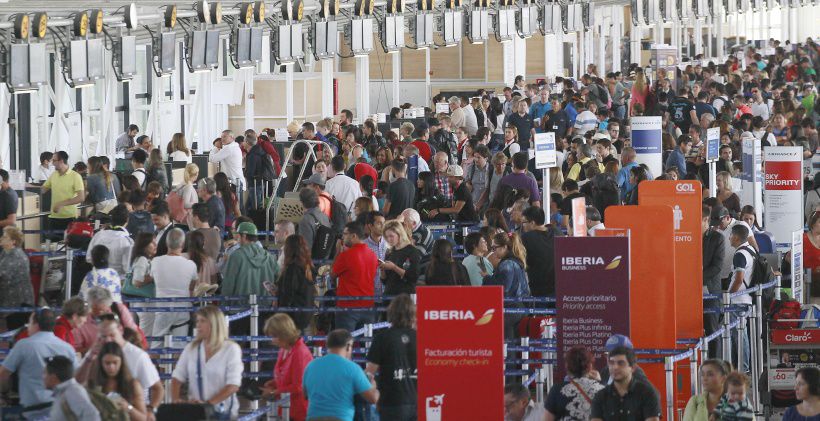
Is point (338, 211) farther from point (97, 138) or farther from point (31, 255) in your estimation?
point (97, 138)

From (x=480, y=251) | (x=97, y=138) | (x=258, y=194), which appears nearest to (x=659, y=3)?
(x=97, y=138)

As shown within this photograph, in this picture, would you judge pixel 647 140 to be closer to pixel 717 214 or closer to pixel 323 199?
pixel 717 214

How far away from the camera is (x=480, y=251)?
12.4 metres

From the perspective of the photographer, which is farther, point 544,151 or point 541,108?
point 541,108

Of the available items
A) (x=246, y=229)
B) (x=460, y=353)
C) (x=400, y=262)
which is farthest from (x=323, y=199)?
(x=460, y=353)

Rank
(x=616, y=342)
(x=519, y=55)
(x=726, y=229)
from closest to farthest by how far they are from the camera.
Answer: (x=616, y=342) < (x=726, y=229) < (x=519, y=55)

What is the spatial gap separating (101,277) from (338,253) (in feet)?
9.00

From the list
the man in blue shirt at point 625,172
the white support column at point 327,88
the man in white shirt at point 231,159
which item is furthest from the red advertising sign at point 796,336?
the white support column at point 327,88

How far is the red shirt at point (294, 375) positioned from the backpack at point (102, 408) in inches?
49.6

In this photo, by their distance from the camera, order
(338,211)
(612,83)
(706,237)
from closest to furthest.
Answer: (706,237) < (338,211) < (612,83)

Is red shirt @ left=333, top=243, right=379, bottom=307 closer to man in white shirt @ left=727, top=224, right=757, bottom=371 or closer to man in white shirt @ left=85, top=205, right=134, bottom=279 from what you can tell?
man in white shirt @ left=85, top=205, right=134, bottom=279

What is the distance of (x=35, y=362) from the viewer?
9.45m

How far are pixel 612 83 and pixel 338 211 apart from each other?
16.5m

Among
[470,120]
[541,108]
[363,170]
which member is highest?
[541,108]
